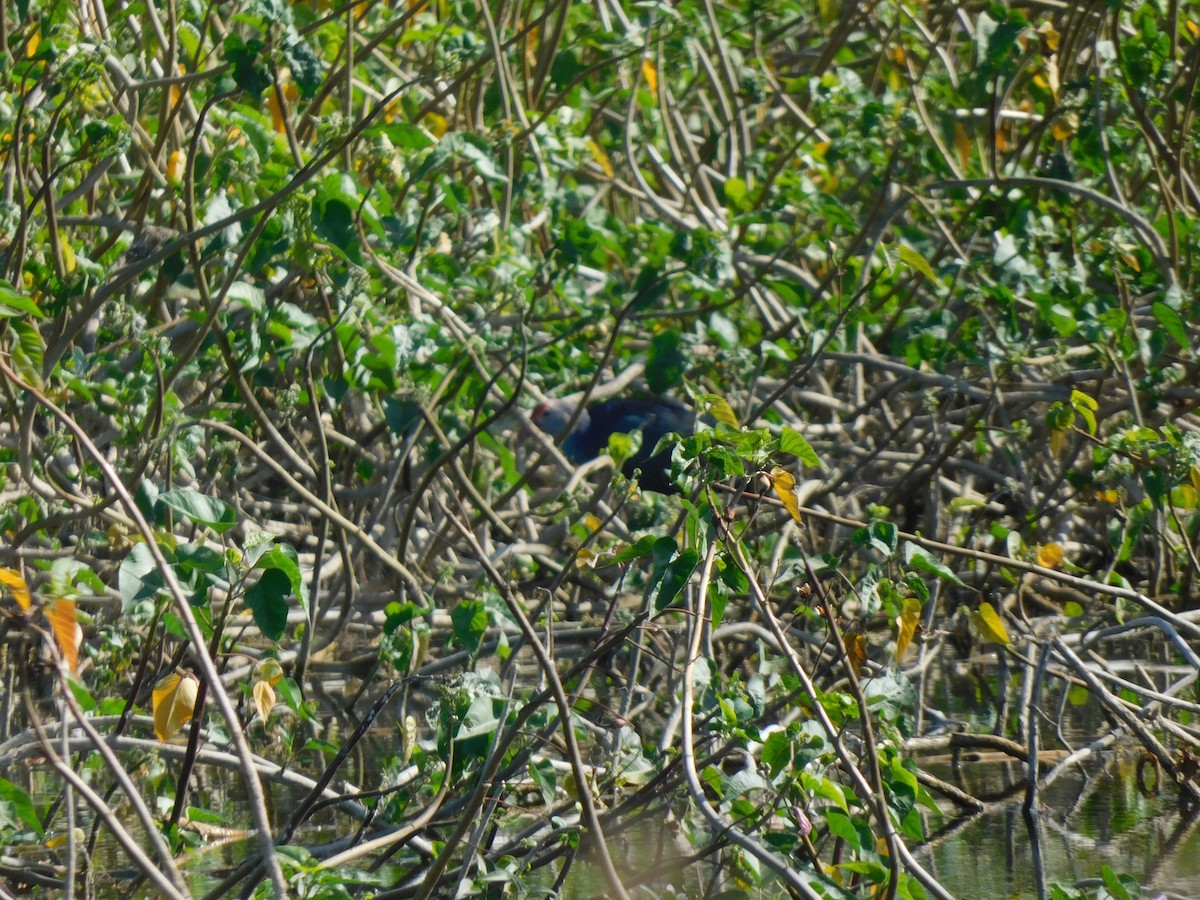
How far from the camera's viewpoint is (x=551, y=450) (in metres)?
4.06

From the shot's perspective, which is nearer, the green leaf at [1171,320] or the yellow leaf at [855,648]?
the yellow leaf at [855,648]

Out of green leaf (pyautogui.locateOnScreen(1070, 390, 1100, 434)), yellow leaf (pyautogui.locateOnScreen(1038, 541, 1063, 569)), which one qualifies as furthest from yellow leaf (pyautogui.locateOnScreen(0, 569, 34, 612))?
yellow leaf (pyautogui.locateOnScreen(1038, 541, 1063, 569))

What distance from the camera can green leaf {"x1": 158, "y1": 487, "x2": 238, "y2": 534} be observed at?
200 centimetres

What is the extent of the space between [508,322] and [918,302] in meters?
1.67

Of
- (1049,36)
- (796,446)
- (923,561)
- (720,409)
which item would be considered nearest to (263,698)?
(720,409)

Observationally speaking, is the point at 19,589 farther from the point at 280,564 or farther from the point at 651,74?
the point at 651,74

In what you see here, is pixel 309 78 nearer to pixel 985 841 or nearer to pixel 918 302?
pixel 985 841

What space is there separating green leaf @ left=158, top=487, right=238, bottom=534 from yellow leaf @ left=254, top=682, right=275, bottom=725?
571 mm

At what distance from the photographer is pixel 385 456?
175 inches

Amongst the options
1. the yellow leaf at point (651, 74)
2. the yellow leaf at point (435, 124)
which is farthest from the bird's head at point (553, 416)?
the yellow leaf at point (651, 74)

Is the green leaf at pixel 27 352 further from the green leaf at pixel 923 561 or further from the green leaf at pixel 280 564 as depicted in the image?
the green leaf at pixel 923 561

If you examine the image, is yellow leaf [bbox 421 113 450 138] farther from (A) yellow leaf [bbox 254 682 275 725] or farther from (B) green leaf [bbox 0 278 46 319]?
(A) yellow leaf [bbox 254 682 275 725]

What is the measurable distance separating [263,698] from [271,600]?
53cm

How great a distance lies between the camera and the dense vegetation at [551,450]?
223 centimetres
